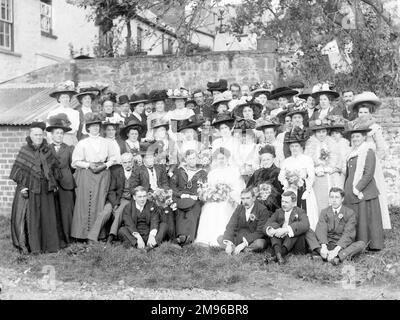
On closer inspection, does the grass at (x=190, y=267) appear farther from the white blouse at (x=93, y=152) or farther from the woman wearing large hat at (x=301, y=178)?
the white blouse at (x=93, y=152)

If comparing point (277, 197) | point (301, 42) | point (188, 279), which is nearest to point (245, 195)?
point (277, 197)

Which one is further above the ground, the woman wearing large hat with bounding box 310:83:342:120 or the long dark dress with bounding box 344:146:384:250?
the woman wearing large hat with bounding box 310:83:342:120

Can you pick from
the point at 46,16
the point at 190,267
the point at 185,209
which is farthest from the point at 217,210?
the point at 46,16

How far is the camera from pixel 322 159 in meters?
8.10

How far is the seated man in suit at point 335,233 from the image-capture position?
24.0ft

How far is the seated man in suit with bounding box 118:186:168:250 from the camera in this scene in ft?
26.1

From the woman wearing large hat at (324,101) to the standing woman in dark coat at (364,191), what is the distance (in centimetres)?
129

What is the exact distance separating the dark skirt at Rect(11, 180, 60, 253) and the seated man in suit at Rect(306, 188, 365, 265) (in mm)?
3484

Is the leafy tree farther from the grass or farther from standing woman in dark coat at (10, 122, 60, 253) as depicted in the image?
standing woman in dark coat at (10, 122, 60, 253)

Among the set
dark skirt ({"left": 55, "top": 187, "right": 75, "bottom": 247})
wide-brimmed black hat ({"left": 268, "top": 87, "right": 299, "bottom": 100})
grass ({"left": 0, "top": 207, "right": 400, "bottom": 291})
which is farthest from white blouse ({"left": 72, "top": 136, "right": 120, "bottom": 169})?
wide-brimmed black hat ({"left": 268, "top": 87, "right": 299, "bottom": 100})

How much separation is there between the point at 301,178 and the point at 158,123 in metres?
2.96

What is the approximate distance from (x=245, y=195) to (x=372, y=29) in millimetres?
7060

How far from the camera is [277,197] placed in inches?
320

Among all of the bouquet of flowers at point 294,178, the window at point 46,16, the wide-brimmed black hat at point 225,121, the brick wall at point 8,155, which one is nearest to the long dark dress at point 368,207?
the bouquet of flowers at point 294,178
